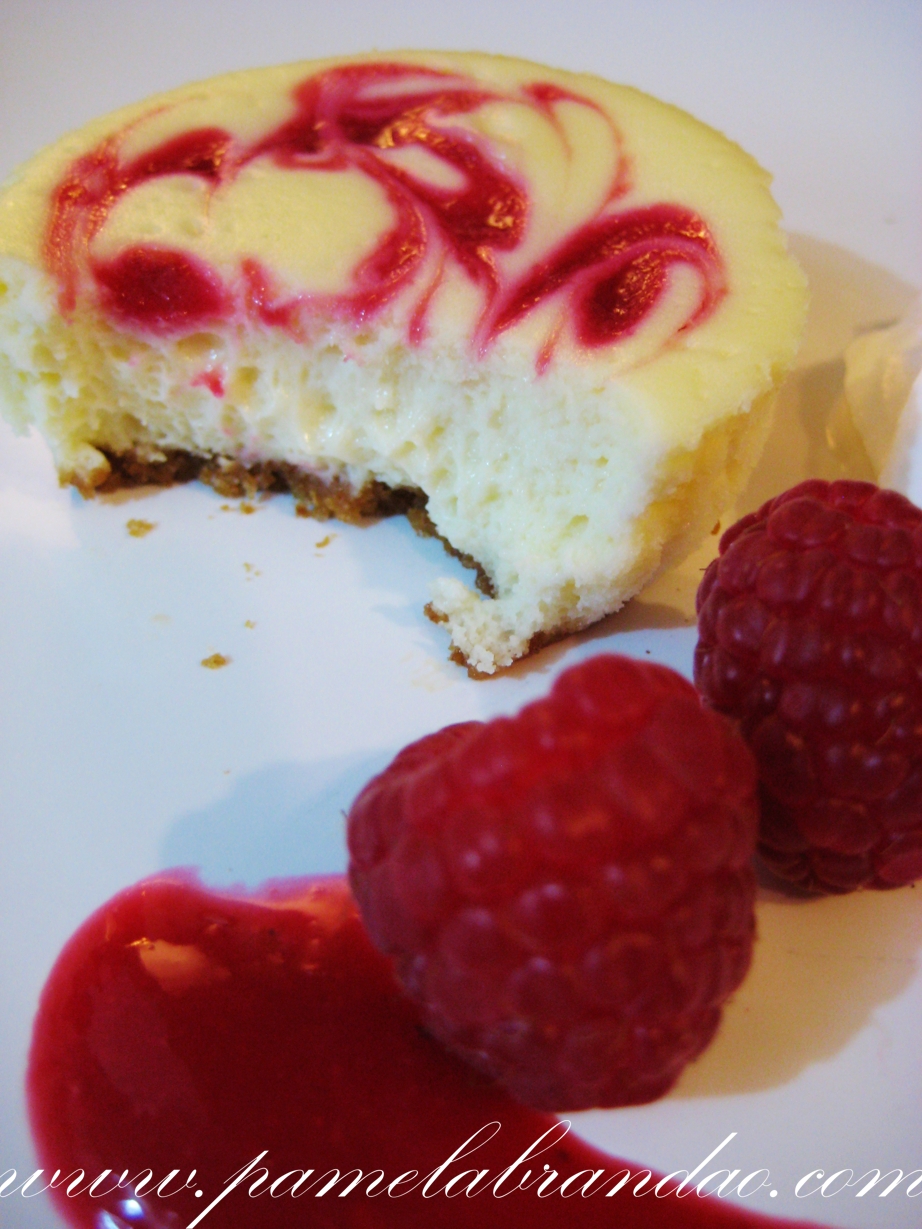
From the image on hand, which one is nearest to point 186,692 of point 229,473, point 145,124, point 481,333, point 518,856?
point 229,473

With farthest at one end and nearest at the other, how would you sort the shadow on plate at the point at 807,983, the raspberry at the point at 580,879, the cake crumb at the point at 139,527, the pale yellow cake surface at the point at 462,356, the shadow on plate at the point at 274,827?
the cake crumb at the point at 139,527 → the pale yellow cake surface at the point at 462,356 → the shadow on plate at the point at 274,827 → the shadow on plate at the point at 807,983 → the raspberry at the point at 580,879

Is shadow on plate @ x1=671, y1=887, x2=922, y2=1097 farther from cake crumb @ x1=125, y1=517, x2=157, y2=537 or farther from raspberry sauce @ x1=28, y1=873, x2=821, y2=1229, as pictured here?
cake crumb @ x1=125, y1=517, x2=157, y2=537

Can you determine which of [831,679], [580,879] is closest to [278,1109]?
[580,879]

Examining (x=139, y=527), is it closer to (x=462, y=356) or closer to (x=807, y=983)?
(x=462, y=356)

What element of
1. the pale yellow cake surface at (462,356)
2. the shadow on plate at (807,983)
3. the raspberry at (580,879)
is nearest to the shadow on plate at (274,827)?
the pale yellow cake surface at (462,356)

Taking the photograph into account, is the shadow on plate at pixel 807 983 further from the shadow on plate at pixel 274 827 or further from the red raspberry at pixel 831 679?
the shadow on plate at pixel 274 827
